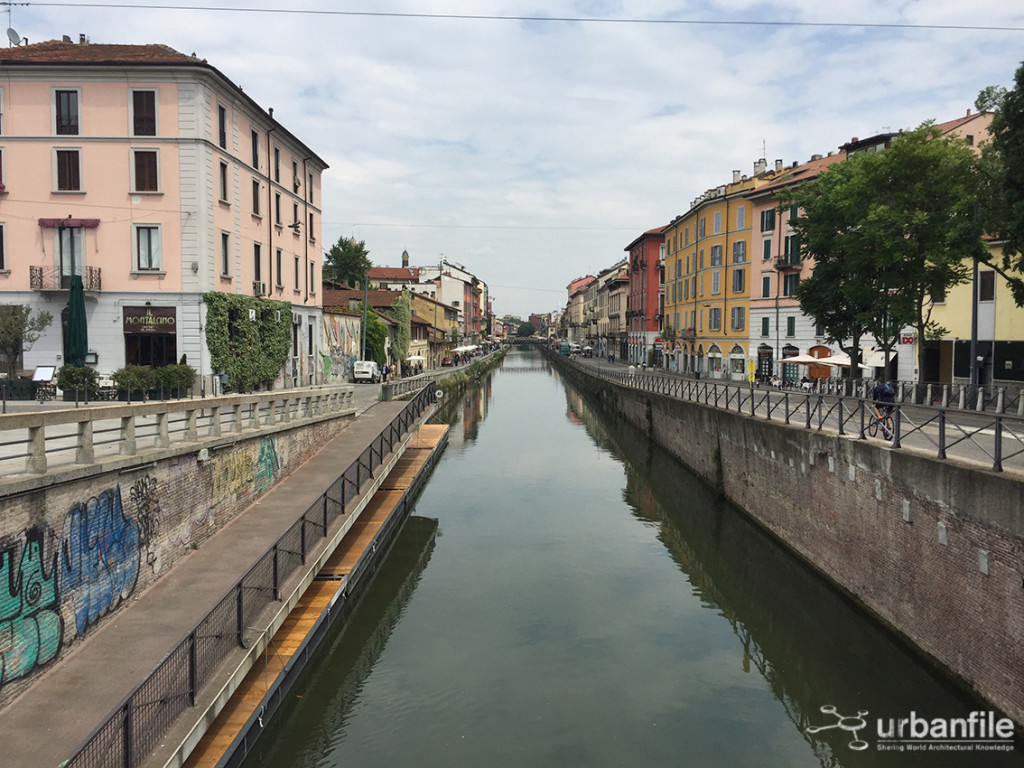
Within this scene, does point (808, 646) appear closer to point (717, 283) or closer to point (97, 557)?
point (97, 557)

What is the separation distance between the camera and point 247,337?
30328 mm

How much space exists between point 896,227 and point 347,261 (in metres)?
71.2

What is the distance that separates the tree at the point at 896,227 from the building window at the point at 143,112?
24.8 metres

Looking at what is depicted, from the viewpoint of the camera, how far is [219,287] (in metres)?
28.5

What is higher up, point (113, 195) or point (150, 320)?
point (113, 195)

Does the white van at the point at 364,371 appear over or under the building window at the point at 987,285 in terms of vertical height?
under

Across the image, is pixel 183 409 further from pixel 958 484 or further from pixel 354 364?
pixel 354 364

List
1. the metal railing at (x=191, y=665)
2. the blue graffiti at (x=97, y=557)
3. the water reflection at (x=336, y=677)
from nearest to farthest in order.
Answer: the metal railing at (x=191, y=665), the blue graffiti at (x=97, y=557), the water reflection at (x=336, y=677)

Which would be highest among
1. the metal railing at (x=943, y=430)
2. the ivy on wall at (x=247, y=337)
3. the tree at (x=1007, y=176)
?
the tree at (x=1007, y=176)

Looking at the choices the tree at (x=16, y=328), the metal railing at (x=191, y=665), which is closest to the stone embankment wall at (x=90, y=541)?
the metal railing at (x=191, y=665)

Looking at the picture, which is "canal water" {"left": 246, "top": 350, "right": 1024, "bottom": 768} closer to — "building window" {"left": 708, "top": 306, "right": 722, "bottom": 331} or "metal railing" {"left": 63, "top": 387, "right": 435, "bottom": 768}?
"metal railing" {"left": 63, "top": 387, "right": 435, "bottom": 768}

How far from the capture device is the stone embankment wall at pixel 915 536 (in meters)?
9.36

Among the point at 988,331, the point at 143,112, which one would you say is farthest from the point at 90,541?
the point at 988,331

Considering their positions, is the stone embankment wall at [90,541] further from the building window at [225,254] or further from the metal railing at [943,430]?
the building window at [225,254]
